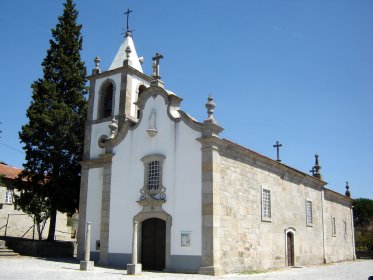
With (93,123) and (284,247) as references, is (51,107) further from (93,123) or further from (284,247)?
(284,247)

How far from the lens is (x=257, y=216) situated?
1961 centimetres

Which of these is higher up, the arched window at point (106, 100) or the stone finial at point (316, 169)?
the arched window at point (106, 100)

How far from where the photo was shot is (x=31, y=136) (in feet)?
80.6

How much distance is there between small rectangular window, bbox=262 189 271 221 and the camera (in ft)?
66.7

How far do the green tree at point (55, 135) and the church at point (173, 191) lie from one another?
6.87ft

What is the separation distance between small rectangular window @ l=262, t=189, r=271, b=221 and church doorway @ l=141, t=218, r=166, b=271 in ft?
17.2

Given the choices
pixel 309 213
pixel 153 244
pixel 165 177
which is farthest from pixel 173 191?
pixel 309 213

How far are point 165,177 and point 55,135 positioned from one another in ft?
31.8

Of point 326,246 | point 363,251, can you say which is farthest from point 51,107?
point 363,251

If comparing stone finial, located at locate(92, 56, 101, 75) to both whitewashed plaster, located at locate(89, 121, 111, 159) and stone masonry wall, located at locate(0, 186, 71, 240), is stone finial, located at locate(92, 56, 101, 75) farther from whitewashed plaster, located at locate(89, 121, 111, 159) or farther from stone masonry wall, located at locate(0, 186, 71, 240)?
stone masonry wall, located at locate(0, 186, 71, 240)

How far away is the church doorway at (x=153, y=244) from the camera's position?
17609 millimetres

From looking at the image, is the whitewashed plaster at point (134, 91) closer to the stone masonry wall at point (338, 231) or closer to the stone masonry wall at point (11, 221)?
the stone masonry wall at point (11, 221)

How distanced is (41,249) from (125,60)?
1125 centimetres

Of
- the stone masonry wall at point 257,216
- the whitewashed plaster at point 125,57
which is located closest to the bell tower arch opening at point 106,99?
the whitewashed plaster at point 125,57
